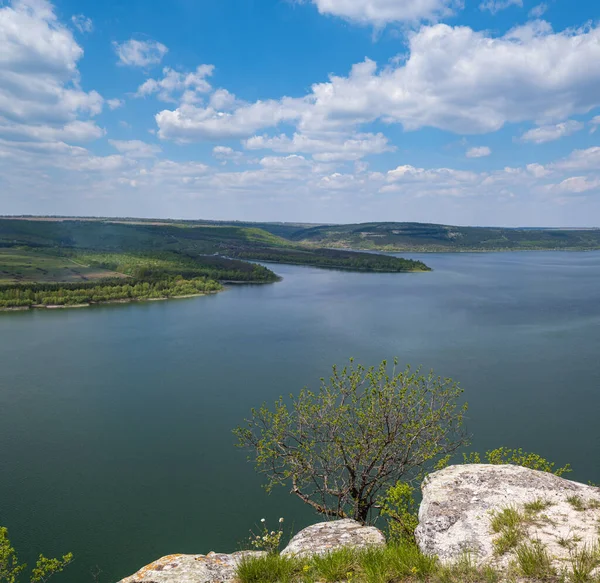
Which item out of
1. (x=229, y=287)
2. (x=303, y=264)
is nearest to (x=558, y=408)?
(x=229, y=287)

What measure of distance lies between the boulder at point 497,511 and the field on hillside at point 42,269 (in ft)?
232

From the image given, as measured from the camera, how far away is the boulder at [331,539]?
5.18 meters

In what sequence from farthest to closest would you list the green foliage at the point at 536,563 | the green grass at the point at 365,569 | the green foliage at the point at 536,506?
the green foliage at the point at 536,506 → the green grass at the point at 365,569 → the green foliage at the point at 536,563

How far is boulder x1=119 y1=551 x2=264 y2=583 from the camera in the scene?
181 inches

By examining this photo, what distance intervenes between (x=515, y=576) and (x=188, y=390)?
2394cm

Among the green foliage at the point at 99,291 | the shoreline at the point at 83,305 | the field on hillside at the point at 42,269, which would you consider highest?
the field on hillside at the point at 42,269

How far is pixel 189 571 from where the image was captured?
4.77 meters

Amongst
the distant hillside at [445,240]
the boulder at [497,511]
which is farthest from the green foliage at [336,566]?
the distant hillside at [445,240]

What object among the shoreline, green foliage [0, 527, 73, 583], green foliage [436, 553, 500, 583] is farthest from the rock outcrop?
the shoreline

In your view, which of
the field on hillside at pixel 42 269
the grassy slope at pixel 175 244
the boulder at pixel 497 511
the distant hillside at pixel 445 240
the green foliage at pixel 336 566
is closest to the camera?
the green foliage at pixel 336 566

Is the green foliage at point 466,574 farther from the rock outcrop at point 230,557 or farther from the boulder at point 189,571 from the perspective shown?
the boulder at point 189,571

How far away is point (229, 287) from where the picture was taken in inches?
2844

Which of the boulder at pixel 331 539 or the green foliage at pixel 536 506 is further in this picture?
the boulder at pixel 331 539

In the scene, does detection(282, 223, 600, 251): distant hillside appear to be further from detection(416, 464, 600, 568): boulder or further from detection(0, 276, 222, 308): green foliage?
detection(416, 464, 600, 568): boulder
